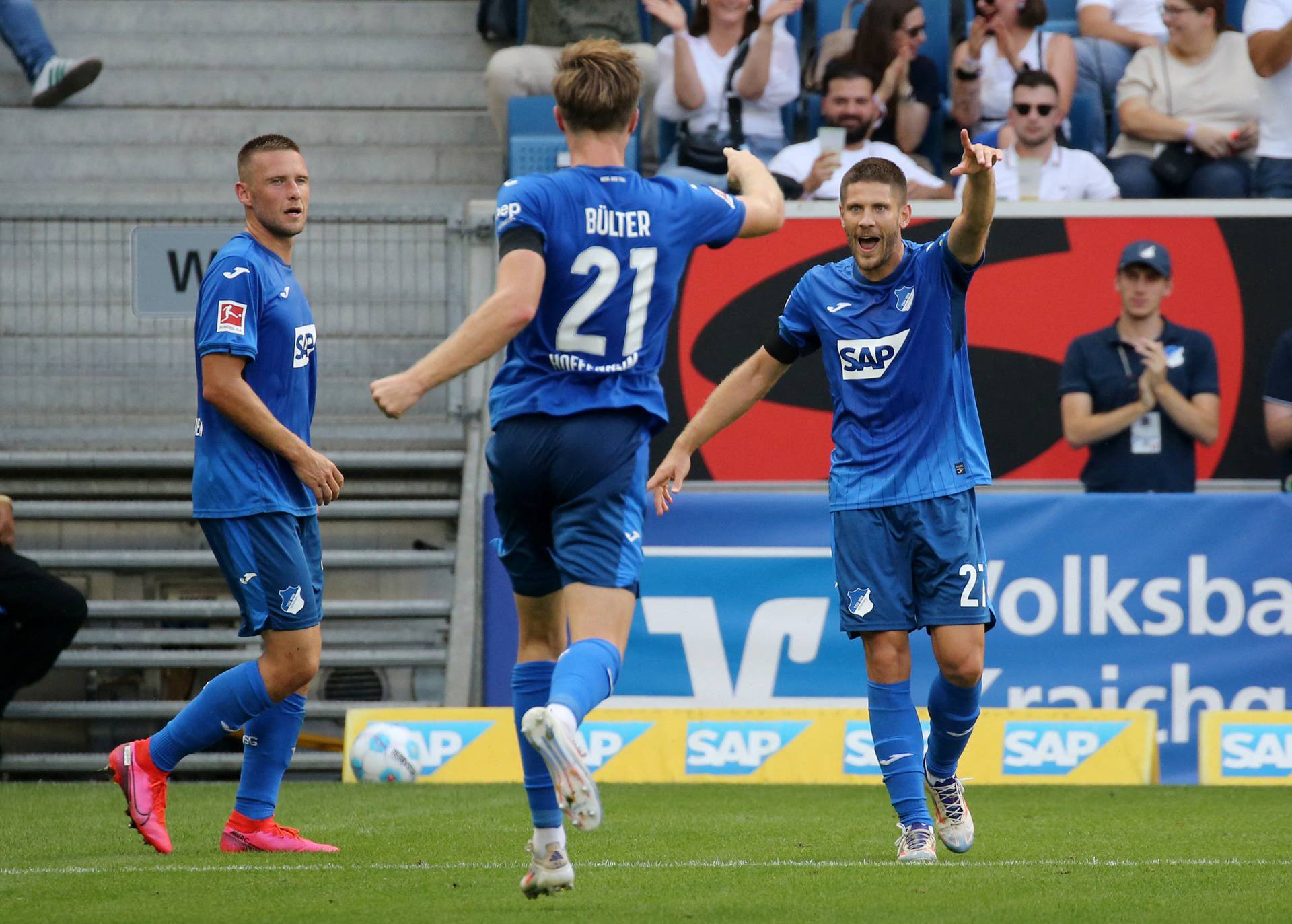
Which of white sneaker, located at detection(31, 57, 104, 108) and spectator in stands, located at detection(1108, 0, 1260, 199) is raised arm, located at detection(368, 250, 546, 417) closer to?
spectator in stands, located at detection(1108, 0, 1260, 199)

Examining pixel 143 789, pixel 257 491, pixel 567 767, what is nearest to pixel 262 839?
pixel 143 789

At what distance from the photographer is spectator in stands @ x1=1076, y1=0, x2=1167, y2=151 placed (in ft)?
42.3

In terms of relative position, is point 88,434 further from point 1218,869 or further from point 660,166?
point 1218,869

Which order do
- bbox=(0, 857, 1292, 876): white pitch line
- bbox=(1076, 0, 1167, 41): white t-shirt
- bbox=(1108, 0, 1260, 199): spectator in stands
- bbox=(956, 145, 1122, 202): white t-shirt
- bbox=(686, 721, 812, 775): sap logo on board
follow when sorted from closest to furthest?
bbox=(0, 857, 1292, 876): white pitch line, bbox=(686, 721, 812, 775): sap logo on board, bbox=(956, 145, 1122, 202): white t-shirt, bbox=(1108, 0, 1260, 199): spectator in stands, bbox=(1076, 0, 1167, 41): white t-shirt

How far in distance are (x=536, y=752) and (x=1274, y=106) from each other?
842 cm

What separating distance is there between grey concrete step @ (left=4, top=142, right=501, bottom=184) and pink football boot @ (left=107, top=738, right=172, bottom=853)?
25.3 ft

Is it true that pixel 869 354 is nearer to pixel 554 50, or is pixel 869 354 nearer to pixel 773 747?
pixel 773 747

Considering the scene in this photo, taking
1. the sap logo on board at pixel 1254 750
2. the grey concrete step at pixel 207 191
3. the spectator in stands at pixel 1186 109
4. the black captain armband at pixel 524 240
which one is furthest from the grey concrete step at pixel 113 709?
the black captain armband at pixel 524 240

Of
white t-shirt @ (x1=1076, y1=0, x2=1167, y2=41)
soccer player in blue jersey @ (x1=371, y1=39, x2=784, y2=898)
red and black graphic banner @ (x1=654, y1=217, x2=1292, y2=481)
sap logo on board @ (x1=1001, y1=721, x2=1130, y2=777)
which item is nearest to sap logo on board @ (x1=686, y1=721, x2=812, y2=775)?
sap logo on board @ (x1=1001, y1=721, x2=1130, y2=777)

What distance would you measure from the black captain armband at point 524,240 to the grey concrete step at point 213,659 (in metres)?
6.06

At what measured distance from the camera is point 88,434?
37.6 feet

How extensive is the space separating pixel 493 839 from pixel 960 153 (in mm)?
7199

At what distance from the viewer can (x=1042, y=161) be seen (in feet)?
37.3

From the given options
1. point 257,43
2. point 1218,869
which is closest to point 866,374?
point 1218,869
